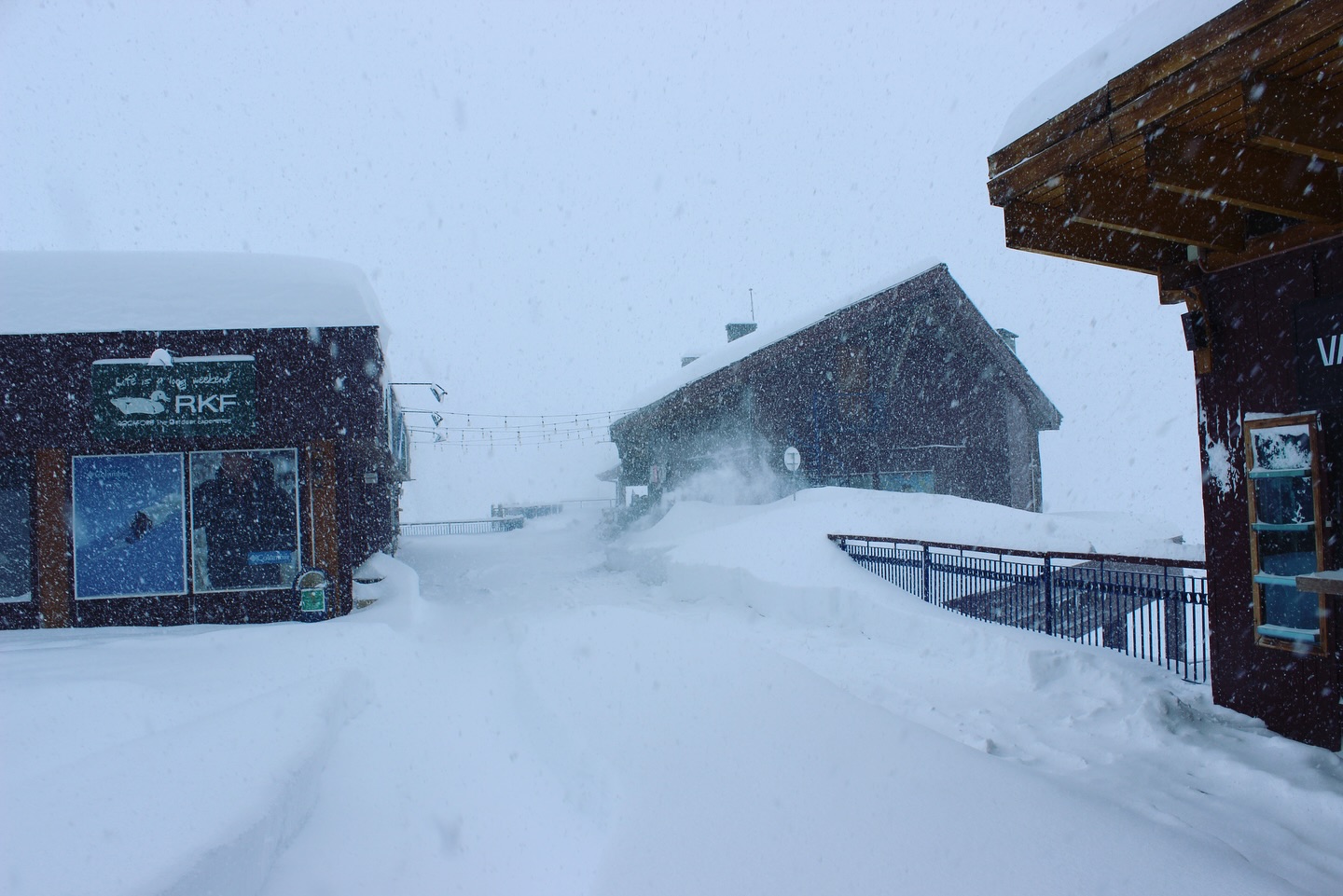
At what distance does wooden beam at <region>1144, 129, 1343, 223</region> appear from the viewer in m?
3.62

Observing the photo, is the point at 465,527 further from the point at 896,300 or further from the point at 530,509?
the point at 896,300

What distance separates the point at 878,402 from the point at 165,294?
14.2 metres

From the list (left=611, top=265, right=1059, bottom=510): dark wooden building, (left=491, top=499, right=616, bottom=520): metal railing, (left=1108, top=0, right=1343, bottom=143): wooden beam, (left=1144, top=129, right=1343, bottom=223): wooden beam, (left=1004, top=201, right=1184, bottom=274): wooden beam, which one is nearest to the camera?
(left=1108, top=0, right=1343, bottom=143): wooden beam

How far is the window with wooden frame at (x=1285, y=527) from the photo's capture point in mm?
4406

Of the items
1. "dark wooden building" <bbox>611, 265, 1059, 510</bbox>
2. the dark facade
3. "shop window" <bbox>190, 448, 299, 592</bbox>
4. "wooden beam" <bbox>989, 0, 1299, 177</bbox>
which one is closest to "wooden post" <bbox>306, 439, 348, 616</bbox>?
"shop window" <bbox>190, 448, 299, 592</bbox>

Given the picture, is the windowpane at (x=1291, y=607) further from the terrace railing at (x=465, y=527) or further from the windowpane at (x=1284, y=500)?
the terrace railing at (x=465, y=527)

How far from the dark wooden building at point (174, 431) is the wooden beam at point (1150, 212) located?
8.38 m

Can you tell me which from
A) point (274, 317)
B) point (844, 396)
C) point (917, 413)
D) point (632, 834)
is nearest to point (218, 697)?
point (632, 834)

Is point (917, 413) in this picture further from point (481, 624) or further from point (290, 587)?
point (290, 587)

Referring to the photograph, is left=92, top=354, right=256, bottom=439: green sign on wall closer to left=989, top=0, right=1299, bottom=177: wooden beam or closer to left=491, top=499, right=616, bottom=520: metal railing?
left=989, top=0, right=1299, bottom=177: wooden beam

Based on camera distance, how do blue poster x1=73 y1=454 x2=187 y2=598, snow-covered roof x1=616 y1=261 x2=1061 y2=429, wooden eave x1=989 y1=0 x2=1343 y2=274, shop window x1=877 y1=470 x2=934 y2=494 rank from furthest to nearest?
shop window x1=877 y1=470 x2=934 y2=494 < snow-covered roof x1=616 y1=261 x2=1061 y2=429 < blue poster x1=73 y1=454 x2=187 y2=598 < wooden eave x1=989 y1=0 x2=1343 y2=274

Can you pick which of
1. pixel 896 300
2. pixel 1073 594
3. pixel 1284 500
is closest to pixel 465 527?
pixel 896 300

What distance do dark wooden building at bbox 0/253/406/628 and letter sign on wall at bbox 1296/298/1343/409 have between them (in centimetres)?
965

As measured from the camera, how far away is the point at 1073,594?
7.64 meters
